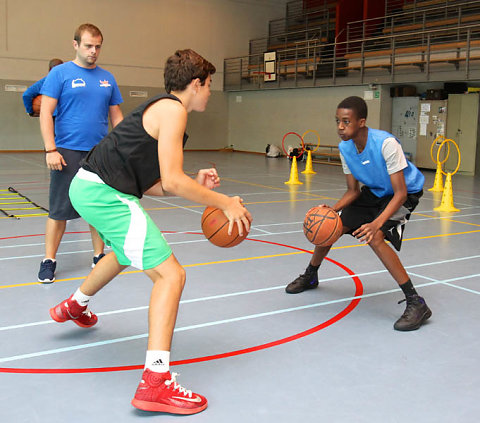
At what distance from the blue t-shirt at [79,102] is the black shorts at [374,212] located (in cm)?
203

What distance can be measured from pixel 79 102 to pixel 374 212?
8.16ft

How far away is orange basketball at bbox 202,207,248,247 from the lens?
3.00 meters

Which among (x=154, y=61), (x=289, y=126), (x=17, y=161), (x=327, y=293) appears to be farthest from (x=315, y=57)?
(x=327, y=293)

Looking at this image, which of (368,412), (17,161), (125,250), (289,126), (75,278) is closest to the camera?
(368,412)

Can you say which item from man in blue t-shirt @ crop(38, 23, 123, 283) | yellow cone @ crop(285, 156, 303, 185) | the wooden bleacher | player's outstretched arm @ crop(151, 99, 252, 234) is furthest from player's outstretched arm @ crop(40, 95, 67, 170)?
the wooden bleacher

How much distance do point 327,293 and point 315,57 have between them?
51.9ft

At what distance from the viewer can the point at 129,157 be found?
2674 millimetres

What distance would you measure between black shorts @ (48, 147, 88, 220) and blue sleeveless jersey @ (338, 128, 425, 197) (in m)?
2.18

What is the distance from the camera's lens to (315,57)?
62.1 ft

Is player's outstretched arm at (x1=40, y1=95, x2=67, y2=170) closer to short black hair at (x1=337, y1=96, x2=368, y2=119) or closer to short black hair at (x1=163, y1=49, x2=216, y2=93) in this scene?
short black hair at (x1=163, y1=49, x2=216, y2=93)

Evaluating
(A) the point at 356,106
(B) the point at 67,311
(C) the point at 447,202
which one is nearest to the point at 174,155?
(B) the point at 67,311

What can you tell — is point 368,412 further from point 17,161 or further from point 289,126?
point 289,126

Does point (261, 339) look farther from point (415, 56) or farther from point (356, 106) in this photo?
point (415, 56)

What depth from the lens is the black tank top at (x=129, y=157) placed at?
2.64 m
